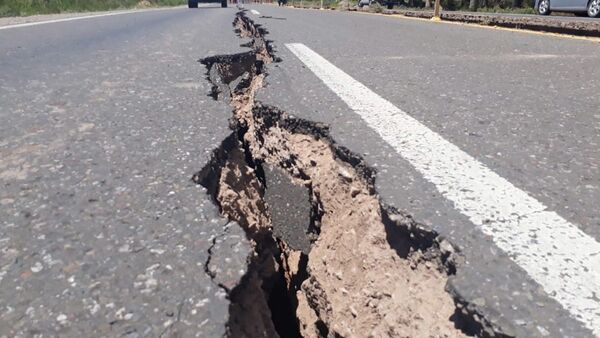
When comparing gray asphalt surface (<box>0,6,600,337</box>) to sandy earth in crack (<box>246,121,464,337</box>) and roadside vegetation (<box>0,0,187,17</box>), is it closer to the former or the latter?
sandy earth in crack (<box>246,121,464,337</box>)

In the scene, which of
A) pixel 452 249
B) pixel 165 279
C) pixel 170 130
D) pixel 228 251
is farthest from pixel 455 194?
pixel 170 130

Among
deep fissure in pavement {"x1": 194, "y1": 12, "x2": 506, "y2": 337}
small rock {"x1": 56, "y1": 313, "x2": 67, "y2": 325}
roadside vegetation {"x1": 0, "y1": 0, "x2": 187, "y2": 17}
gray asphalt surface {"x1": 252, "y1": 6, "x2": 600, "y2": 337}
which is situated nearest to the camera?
small rock {"x1": 56, "y1": 313, "x2": 67, "y2": 325}

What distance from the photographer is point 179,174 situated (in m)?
1.60

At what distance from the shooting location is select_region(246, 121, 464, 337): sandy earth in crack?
3.81 feet

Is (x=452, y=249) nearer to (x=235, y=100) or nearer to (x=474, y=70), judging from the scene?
(x=235, y=100)

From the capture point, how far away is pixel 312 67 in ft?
12.1

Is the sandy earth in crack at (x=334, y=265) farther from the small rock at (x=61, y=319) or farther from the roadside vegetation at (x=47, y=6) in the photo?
the roadside vegetation at (x=47, y=6)

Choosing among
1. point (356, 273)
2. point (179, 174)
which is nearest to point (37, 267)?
point (179, 174)

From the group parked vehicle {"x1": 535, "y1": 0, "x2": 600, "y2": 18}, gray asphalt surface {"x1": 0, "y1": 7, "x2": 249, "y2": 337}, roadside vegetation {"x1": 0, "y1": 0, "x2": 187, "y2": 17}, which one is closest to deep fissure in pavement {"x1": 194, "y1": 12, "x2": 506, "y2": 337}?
gray asphalt surface {"x1": 0, "y1": 7, "x2": 249, "y2": 337}

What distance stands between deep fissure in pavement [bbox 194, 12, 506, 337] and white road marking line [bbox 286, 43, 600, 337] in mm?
175

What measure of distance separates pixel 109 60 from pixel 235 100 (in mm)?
1659

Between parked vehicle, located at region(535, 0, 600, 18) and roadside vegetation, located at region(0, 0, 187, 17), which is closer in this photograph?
parked vehicle, located at region(535, 0, 600, 18)

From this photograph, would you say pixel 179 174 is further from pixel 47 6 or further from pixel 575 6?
pixel 47 6

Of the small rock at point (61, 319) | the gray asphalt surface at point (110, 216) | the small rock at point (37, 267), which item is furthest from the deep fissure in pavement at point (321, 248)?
the small rock at point (37, 267)
